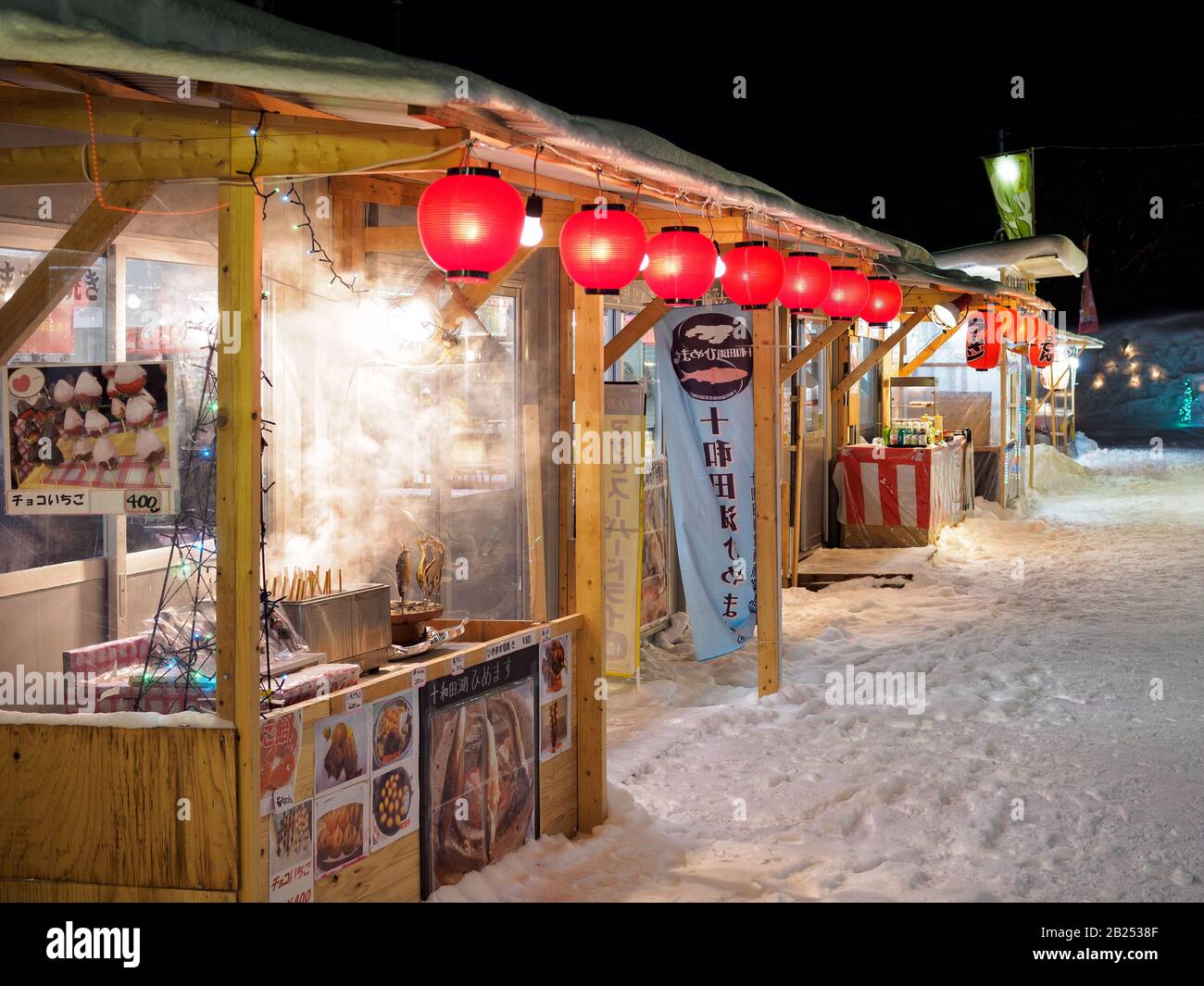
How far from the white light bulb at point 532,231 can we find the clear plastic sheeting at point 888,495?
36.0 ft

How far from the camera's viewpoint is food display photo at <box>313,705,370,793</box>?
177 inches

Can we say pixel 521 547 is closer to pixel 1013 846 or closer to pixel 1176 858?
pixel 1013 846

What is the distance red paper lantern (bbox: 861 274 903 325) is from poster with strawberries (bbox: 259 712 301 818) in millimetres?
7713

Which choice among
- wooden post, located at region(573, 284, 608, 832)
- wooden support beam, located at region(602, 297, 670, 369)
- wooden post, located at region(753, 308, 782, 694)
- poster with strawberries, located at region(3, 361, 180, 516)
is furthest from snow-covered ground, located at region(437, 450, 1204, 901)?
wooden support beam, located at region(602, 297, 670, 369)

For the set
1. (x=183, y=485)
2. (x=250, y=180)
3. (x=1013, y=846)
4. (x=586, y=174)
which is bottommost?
(x=1013, y=846)

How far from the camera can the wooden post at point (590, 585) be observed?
6.42 meters

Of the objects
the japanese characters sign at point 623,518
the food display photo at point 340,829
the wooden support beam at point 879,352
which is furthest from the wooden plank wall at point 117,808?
the wooden support beam at point 879,352

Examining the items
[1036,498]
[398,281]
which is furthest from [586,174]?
[1036,498]

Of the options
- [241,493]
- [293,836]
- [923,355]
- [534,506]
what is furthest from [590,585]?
[923,355]

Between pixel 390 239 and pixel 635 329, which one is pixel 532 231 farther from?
pixel 635 329

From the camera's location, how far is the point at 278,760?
426 centimetres

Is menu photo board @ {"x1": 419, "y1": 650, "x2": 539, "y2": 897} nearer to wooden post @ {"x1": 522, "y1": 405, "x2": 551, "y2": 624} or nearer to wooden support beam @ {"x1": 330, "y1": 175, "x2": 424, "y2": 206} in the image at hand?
wooden post @ {"x1": 522, "y1": 405, "x2": 551, "y2": 624}

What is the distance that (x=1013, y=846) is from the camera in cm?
598

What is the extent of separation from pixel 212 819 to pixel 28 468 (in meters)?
1.43
